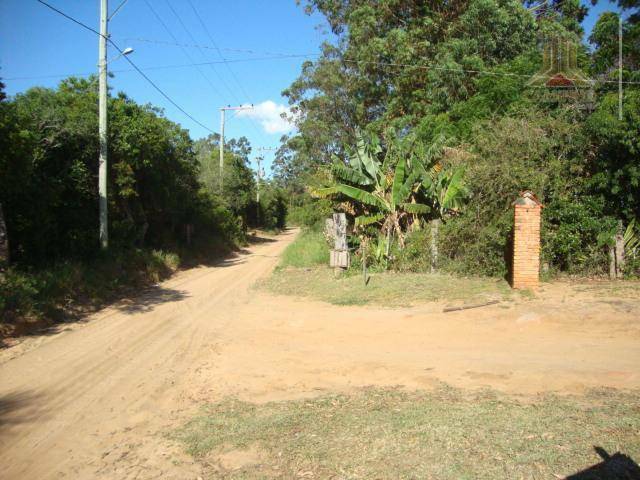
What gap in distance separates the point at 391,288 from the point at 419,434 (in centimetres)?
726

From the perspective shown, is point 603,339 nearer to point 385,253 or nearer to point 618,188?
point 618,188

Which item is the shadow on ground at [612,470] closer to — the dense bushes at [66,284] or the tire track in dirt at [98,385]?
the tire track in dirt at [98,385]

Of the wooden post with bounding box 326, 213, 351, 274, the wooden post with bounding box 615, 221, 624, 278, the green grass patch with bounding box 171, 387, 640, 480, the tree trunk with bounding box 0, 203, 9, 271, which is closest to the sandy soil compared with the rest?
the green grass patch with bounding box 171, 387, 640, 480

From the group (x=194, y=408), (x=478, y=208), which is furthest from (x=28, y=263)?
(x=478, y=208)

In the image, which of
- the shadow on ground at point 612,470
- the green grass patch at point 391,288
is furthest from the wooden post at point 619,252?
the shadow on ground at point 612,470

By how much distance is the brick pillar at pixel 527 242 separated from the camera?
34.1ft

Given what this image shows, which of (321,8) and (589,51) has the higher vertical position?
(321,8)

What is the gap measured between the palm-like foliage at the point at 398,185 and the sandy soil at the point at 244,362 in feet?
14.8

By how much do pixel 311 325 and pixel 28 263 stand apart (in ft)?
24.1

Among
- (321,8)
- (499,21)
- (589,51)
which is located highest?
(321,8)

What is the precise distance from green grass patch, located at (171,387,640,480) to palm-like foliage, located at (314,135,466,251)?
9.18 metres

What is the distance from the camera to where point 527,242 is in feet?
34.2

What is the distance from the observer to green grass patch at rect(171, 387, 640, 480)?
3775mm

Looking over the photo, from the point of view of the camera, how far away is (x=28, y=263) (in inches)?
453
